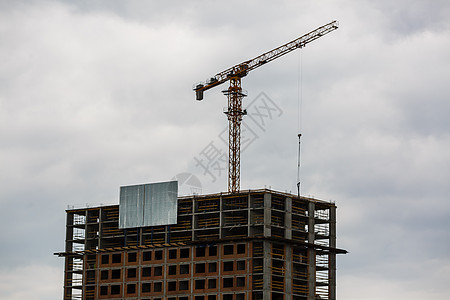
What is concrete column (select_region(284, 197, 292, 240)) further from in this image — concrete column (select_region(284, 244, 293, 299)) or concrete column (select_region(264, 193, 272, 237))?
concrete column (select_region(264, 193, 272, 237))

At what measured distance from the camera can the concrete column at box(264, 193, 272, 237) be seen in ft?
607

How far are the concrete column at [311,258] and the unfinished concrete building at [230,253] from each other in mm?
180

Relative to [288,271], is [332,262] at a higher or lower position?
higher

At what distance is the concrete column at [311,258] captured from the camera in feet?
620

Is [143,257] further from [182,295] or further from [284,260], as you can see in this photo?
[284,260]

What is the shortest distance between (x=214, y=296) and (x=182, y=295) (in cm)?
668

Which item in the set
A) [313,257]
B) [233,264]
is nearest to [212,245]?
[233,264]

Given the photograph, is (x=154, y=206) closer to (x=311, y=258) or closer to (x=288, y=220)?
(x=288, y=220)

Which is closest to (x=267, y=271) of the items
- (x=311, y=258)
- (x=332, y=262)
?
(x=311, y=258)

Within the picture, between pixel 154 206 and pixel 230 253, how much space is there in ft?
63.9

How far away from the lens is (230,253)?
186 m

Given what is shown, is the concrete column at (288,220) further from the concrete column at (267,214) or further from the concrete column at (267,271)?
the concrete column at (267,271)

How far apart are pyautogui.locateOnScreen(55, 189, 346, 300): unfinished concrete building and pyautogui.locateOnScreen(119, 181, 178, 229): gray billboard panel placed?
132 cm

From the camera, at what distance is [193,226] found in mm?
192375
